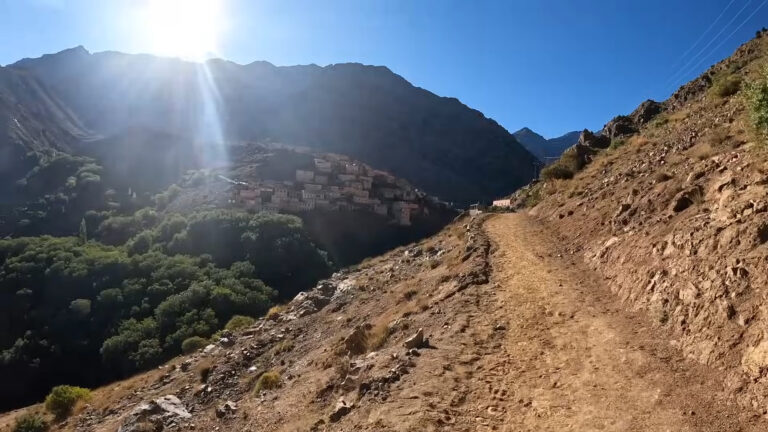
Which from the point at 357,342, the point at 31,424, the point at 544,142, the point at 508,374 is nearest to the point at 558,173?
the point at 357,342

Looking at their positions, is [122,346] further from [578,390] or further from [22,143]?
[22,143]

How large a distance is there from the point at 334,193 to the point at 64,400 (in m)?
57.6

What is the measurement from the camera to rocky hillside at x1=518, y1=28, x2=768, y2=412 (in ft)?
20.4

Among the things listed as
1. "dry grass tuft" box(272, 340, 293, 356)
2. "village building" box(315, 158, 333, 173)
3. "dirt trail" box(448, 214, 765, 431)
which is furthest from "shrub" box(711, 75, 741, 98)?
"village building" box(315, 158, 333, 173)

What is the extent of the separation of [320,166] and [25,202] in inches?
1849

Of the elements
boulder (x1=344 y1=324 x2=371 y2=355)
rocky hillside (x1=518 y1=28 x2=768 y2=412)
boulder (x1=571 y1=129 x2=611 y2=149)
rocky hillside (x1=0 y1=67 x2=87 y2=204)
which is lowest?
boulder (x1=344 y1=324 x2=371 y2=355)

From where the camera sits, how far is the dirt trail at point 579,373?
5727 millimetres

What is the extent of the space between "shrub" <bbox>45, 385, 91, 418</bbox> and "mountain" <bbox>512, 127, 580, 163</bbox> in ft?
488

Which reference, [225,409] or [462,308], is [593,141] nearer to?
[462,308]

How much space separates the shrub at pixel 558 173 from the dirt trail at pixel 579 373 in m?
14.3

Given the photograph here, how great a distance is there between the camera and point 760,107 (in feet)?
29.8

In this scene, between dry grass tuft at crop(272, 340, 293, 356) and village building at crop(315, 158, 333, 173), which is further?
village building at crop(315, 158, 333, 173)

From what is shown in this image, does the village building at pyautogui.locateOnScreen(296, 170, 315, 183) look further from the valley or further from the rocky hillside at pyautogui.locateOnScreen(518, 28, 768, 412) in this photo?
the rocky hillside at pyautogui.locateOnScreen(518, 28, 768, 412)

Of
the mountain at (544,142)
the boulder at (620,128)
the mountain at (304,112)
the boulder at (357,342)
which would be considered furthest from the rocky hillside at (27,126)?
the mountain at (544,142)
